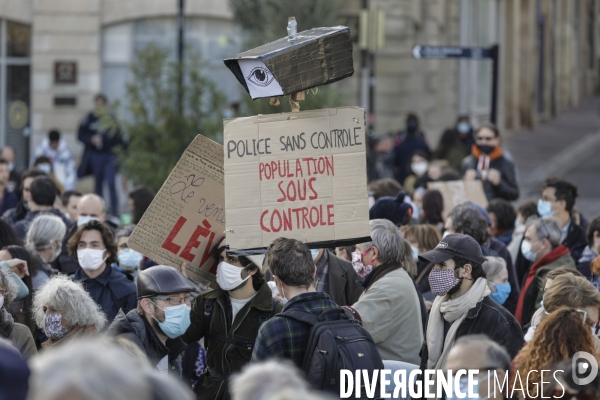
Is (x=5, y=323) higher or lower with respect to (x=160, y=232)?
lower

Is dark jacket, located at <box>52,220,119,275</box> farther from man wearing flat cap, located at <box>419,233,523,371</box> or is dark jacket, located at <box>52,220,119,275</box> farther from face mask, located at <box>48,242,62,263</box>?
man wearing flat cap, located at <box>419,233,523,371</box>

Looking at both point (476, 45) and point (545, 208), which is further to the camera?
point (476, 45)

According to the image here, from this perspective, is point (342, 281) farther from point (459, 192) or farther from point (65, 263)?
point (459, 192)

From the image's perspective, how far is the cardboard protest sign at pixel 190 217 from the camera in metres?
5.70

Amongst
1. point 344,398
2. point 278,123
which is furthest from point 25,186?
point 344,398

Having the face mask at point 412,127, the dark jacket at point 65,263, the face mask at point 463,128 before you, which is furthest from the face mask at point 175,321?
the face mask at point 412,127

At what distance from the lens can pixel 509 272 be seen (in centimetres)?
758

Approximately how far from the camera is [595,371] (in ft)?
14.0

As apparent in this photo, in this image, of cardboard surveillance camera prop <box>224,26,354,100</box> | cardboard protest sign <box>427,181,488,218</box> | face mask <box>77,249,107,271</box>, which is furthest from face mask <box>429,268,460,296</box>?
cardboard protest sign <box>427,181,488,218</box>

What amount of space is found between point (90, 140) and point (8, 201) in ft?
17.9

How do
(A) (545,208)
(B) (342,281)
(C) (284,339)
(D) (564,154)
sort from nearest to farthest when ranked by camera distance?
(C) (284,339) < (B) (342,281) < (A) (545,208) < (D) (564,154)

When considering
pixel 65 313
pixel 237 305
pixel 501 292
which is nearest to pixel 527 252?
pixel 501 292

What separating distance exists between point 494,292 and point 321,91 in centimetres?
976

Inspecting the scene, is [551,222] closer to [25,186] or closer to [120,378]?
[25,186]
